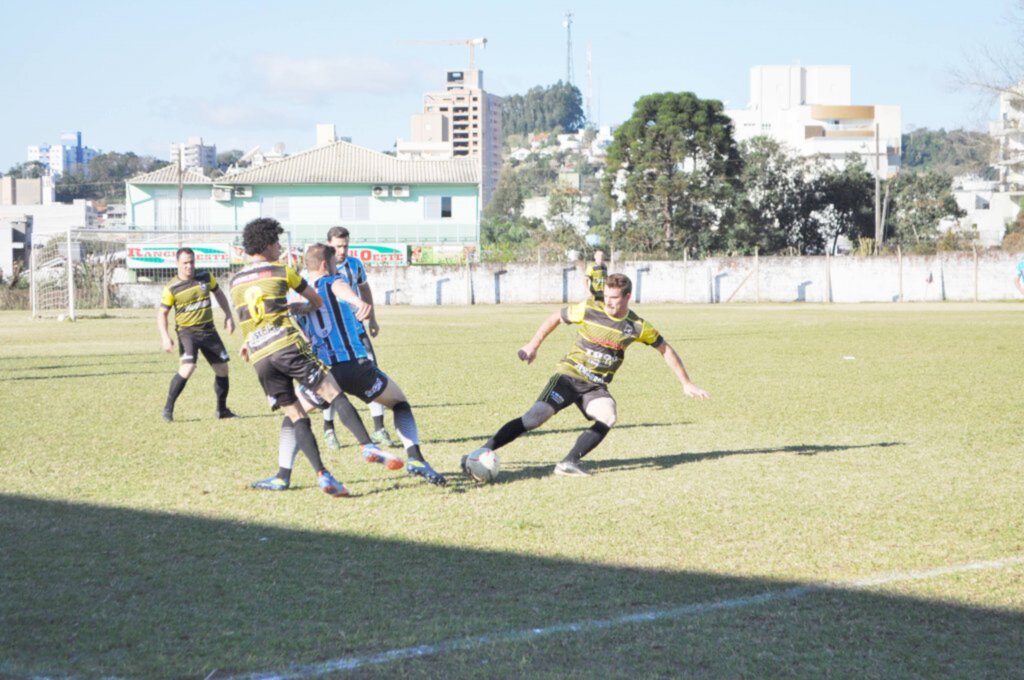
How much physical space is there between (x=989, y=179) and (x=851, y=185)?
2752 inches

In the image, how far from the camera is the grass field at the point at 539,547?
4734 mm

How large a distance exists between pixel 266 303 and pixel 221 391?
5.20 metres

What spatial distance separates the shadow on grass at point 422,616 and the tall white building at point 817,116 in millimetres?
115043

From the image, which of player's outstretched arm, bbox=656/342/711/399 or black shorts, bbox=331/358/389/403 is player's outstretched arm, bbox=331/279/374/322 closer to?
black shorts, bbox=331/358/389/403

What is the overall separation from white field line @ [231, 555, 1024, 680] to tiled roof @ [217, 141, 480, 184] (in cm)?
7083

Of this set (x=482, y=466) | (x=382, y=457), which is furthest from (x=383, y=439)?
(x=382, y=457)

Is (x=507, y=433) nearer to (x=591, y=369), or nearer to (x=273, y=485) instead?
(x=591, y=369)

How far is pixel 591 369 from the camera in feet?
29.5

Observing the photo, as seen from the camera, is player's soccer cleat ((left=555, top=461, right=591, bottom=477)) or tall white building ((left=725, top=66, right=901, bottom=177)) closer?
player's soccer cleat ((left=555, top=461, right=591, bottom=477))

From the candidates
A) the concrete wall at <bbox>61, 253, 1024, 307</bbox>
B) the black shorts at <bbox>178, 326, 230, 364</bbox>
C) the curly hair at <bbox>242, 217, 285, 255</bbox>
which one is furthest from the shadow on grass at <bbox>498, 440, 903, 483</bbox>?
the concrete wall at <bbox>61, 253, 1024, 307</bbox>

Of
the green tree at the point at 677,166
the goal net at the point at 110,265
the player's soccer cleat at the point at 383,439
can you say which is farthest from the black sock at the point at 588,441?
the green tree at the point at 677,166

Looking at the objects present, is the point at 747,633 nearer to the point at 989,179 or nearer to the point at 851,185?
the point at 851,185

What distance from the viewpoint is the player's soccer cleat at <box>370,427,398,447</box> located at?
34.3 ft

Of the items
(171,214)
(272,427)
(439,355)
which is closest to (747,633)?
(272,427)
